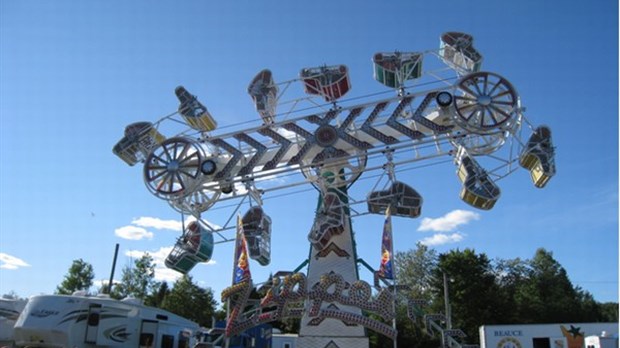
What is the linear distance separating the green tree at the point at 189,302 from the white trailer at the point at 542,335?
32772 millimetres

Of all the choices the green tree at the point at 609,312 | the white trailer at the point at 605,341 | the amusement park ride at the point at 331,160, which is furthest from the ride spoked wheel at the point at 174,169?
the green tree at the point at 609,312

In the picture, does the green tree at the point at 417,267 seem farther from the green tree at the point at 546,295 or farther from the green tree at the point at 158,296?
the green tree at the point at 158,296

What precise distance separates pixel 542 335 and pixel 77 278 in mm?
42504

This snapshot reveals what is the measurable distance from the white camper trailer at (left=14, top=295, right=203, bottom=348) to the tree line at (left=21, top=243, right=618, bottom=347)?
26.6 metres

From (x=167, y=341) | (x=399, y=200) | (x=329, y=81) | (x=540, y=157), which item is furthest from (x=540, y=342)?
(x=167, y=341)

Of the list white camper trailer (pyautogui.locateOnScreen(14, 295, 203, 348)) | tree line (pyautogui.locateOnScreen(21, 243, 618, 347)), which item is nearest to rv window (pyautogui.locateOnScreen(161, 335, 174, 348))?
white camper trailer (pyautogui.locateOnScreen(14, 295, 203, 348))

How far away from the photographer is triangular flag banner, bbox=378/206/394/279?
745 inches

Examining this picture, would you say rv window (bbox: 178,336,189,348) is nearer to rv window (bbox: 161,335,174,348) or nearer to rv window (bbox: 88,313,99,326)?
rv window (bbox: 161,335,174,348)

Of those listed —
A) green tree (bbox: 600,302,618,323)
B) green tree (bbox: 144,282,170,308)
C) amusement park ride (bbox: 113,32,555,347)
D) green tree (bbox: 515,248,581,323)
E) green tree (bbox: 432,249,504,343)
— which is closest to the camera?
amusement park ride (bbox: 113,32,555,347)

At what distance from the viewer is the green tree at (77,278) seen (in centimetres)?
5084

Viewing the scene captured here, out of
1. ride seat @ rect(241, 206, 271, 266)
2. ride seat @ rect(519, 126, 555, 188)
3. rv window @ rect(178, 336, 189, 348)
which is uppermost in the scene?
ride seat @ rect(519, 126, 555, 188)

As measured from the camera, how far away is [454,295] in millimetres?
49375

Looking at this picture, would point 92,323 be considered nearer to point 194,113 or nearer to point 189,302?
point 194,113

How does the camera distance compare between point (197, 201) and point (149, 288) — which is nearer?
point (197, 201)
